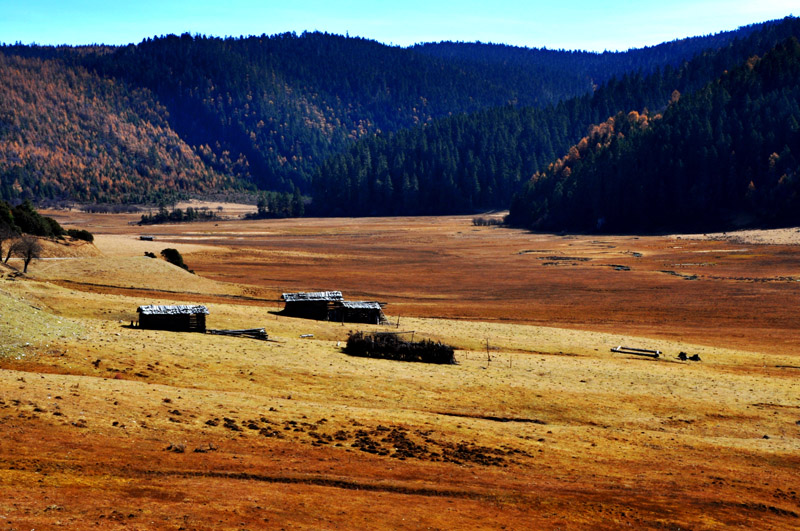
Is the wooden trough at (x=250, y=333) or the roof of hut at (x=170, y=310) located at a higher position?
the roof of hut at (x=170, y=310)

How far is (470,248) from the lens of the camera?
117 meters

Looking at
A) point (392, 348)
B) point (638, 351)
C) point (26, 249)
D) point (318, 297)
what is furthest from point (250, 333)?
Result: point (26, 249)

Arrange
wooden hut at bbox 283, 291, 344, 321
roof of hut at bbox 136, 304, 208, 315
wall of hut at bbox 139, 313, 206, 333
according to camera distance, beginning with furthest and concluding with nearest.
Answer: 1. wooden hut at bbox 283, 291, 344, 321
2. roof of hut at bbox 136, 304, 208, 315
3. wall of hut at bbox 139, 313, 206, 333

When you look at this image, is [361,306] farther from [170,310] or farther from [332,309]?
[170,310]

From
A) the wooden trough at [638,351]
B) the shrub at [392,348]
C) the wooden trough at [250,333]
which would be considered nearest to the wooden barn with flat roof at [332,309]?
the wooden trough at [250,333]

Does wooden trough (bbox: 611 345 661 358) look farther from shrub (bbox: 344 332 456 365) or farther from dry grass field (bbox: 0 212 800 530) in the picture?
shrub (bbox: 344 332 456 365)

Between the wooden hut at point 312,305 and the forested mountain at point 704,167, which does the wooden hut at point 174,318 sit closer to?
the wooden hut at point 312,305

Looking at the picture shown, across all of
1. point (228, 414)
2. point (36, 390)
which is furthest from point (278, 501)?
point (36, 390)

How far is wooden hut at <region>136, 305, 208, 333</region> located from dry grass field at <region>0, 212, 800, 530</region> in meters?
2.32

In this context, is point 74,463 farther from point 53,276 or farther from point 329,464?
point 53,276

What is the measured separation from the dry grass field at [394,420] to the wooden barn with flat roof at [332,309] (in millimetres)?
1881

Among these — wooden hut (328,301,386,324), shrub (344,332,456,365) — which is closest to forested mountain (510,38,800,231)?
wooden hut (328,301,386,324)

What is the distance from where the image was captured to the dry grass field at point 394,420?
56.6ft

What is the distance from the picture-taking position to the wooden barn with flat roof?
47125 mm
